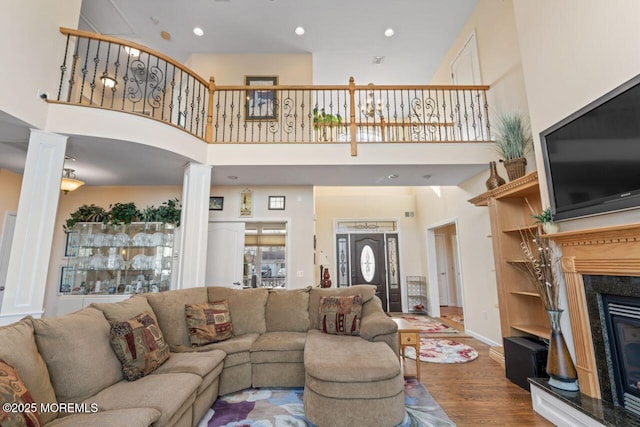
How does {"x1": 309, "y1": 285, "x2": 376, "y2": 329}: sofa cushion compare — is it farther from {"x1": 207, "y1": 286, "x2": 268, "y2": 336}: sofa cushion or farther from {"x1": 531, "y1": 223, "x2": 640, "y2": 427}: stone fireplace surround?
{"x1": 531, "y1": 223, "x2": 640, "y2": 427}: stone fireplace surround

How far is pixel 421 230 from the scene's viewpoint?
7402 mm

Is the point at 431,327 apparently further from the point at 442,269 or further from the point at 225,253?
the point at 225,253

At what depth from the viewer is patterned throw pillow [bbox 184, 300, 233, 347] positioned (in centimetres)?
297

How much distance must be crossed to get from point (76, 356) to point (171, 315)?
46.1 inches

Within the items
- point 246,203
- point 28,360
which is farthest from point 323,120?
point 28,360

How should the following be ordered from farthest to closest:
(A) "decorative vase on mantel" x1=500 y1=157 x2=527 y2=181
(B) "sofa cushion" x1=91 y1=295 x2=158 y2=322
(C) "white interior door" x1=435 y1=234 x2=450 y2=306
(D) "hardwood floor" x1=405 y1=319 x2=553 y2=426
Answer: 1. (C) "white interior door" x1=435 y1=234 x2=450 y2=306
2. (A) "decorative vase on mantel" x1=500 y1=157 x2=527 y2=181
3. (D) "hardwood floor" x1=405 y1=319 x2=553 y2=426
4. (B) "sofa cushion" x1=91 y1=295 x2=158 y2=322

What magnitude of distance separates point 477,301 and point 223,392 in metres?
4.15

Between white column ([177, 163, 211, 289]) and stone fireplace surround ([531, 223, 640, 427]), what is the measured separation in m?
4.11

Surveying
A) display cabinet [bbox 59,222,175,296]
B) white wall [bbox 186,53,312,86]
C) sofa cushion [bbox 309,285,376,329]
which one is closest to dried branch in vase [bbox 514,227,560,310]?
sofa cushion [bbox 309,285,376,329]

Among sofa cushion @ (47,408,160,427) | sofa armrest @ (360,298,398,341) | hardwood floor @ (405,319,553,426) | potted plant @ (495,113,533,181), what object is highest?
potted plant @ (495,113,533,181)

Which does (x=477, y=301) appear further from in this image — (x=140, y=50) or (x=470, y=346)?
(x=140, y=50)

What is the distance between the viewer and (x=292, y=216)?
5.39m

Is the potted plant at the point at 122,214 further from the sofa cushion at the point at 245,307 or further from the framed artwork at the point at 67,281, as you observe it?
the sofa cushion at the point at 245,307

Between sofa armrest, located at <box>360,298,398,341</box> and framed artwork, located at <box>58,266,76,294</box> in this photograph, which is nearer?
sofa armrest, located at <box>360,298,398,341</box>
